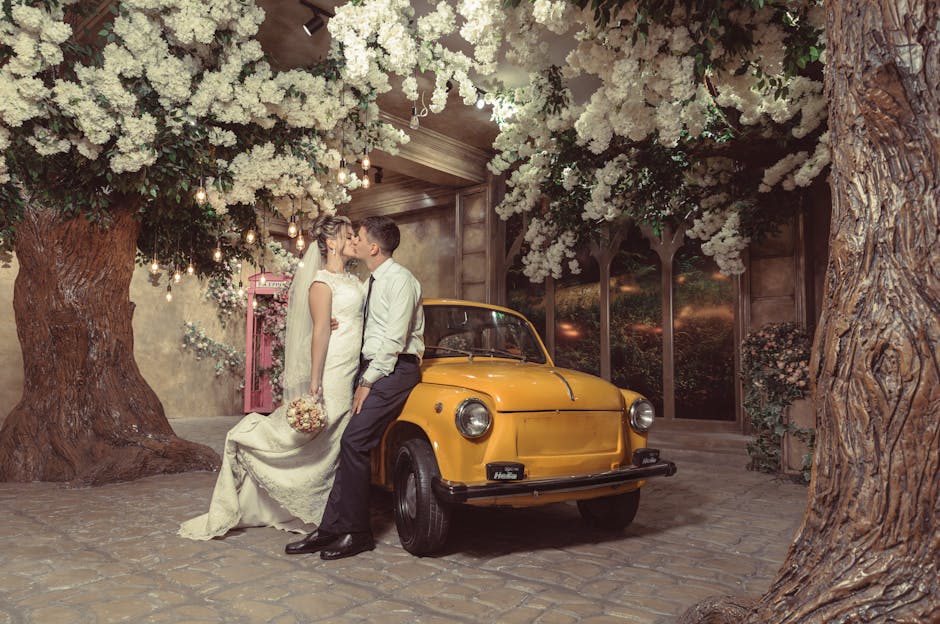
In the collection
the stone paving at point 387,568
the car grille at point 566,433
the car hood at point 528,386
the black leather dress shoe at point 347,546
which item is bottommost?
the stone paving at point 387,568

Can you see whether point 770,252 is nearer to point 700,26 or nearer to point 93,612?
point 700,26

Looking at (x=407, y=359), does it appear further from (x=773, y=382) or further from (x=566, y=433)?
(x=773, y=382)

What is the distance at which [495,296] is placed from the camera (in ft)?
38.0

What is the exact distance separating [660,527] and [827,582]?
2.73 meters

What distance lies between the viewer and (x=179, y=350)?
12867 mm

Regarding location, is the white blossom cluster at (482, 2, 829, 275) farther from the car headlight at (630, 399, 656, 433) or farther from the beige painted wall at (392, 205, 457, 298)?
the beige painted wall at (392, 205, 457, 298)

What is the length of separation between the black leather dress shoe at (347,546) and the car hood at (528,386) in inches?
39.2

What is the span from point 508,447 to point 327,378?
4.20ft

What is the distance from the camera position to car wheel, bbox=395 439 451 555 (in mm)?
3645

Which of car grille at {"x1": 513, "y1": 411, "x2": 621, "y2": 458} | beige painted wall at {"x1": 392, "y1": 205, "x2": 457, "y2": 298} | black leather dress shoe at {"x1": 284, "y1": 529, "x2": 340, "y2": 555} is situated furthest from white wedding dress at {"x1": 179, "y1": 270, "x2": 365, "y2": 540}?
beige painted wall at {"x1": 392, "y1": 205, "x2": 457, "y2": 298}

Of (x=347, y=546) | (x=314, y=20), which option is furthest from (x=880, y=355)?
(x=314, y=20)

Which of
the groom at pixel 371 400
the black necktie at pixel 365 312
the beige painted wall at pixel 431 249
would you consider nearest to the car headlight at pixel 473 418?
the groom at pixel 371 400

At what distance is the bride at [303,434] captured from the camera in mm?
4129

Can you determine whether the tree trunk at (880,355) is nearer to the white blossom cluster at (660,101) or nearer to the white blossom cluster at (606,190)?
the white blossom cluster at (660,101)
